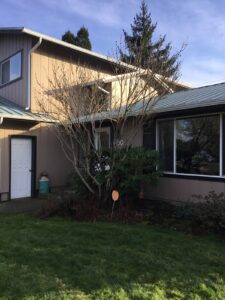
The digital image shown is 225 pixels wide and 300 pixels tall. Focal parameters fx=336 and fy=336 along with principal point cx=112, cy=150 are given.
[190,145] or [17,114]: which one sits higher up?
[17,114]

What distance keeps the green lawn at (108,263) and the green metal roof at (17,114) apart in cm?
447

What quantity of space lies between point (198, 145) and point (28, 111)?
6.07 m

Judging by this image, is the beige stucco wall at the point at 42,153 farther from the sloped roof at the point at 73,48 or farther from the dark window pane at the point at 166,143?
the dark window pane at the point at 166,143

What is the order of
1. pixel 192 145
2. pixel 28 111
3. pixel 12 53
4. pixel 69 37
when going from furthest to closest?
1. pixel 69 37
2. pixel 12 53
3. pixel 28 111
4. pixel 192 145

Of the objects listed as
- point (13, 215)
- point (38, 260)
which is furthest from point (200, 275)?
point (13, 215)

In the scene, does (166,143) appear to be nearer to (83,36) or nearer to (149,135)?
(149,135)

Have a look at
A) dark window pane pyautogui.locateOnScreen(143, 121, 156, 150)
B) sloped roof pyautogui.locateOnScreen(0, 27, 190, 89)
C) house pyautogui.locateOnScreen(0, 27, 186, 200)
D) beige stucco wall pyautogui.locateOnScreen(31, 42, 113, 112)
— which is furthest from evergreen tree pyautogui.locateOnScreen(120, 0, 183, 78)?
beige stucco wall pyautogui.locateOnScreen(31, 42, 113, 112)

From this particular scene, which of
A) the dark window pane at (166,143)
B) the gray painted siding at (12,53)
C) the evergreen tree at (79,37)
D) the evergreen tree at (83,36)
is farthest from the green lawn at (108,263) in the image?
the evergreen tree at (83,36)

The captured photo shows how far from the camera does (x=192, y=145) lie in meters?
8.41

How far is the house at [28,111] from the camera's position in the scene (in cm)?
1063

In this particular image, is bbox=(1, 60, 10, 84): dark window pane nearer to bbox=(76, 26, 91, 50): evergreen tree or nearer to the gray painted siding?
the gray painted siding

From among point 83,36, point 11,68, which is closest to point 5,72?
point 11,68

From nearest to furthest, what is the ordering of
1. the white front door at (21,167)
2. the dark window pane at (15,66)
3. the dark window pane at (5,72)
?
the white front door at (21,167) < the dark window pane at (15,66) < the dark window pane at (5,72)

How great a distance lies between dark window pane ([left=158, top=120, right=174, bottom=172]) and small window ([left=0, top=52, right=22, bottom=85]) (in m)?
5.94
